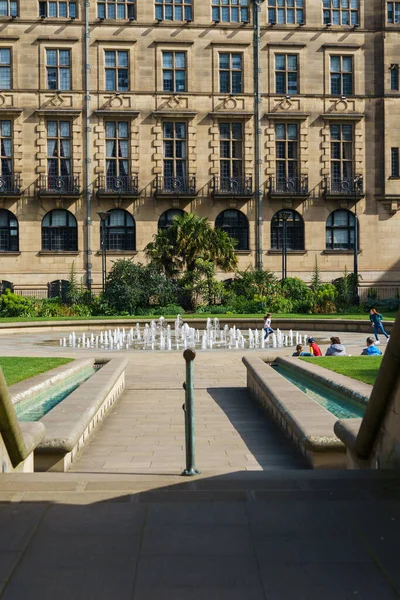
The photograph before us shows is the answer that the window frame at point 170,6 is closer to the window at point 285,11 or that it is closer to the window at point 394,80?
the window at point 285,11

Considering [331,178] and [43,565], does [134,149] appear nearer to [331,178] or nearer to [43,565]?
[331,178]

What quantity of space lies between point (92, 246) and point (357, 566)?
136 feet

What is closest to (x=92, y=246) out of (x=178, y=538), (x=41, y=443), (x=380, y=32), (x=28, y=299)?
(x=28, y=299)

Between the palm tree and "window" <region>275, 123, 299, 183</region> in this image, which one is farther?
"window" <region>275, 123, 299, 183</region>

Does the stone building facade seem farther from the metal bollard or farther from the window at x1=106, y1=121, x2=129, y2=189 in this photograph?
the metal bollard

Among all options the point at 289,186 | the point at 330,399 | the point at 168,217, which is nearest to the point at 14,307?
the point at 168,217

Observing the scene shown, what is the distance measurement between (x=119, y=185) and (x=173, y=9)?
11.9 m

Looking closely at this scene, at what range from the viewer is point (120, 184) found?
146 feet

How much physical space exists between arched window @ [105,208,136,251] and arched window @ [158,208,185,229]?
1804 millimetres

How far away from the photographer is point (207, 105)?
45.1 m

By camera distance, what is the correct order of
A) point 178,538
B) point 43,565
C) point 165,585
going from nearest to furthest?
point 165,585 → point 43,565 → point 178,538

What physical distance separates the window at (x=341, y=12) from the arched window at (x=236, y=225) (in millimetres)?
13870

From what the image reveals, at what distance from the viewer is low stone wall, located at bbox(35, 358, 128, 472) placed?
294 inches

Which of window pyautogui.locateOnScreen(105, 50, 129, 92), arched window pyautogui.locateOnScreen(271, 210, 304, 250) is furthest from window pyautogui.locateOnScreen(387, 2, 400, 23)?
window pyautogui.locateOnScreen(105, 50, 129, 92)
